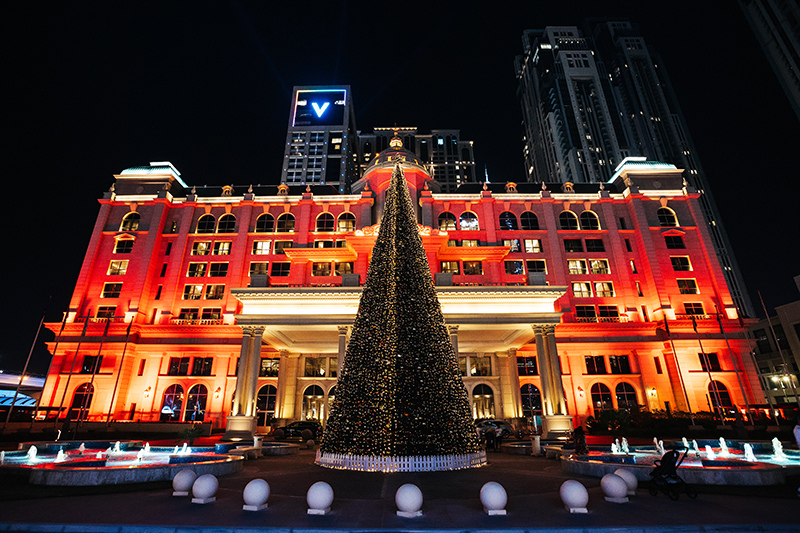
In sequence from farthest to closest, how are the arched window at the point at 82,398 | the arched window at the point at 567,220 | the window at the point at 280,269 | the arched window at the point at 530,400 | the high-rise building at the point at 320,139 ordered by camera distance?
the high-rise building at the point at 320,139 < the arched window at the point at 567,220 < the window at the point at 280,269 < the arched window at the point at 530,400 < the arched window at the point at 82,398

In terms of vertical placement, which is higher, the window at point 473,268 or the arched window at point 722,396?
the window at point 473,268

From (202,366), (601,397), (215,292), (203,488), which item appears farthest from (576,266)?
(203,488)

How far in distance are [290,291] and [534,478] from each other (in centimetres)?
2056

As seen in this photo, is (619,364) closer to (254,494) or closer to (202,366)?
(254,494)

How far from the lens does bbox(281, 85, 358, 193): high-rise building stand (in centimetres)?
9944

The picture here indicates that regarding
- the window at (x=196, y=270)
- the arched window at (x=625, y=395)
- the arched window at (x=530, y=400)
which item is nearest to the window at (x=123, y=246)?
the window at (x=196, y=270)

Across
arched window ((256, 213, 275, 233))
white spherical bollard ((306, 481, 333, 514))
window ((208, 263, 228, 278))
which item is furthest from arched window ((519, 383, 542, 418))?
window ((208, 263, 228, 278))

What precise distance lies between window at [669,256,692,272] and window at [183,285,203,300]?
50429 mm

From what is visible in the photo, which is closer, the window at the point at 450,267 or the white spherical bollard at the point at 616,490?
the white spherical bollard at the point at 616,490

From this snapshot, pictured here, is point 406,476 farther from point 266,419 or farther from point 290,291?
point 266,419

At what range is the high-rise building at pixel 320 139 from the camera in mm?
99438

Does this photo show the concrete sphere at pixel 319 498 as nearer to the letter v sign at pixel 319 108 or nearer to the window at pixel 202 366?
the window at pixel 202 366

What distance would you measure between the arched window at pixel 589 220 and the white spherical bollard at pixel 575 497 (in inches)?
1580

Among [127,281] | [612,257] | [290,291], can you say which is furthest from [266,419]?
[612,257]
